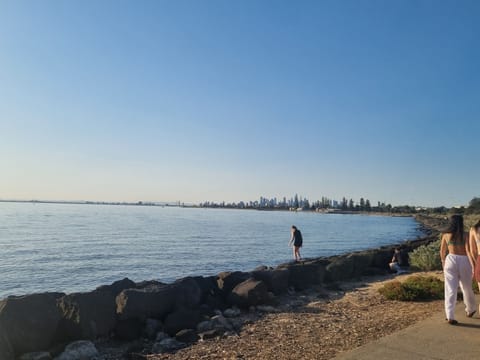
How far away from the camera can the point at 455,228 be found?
6.87 m

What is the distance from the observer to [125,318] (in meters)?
8.94

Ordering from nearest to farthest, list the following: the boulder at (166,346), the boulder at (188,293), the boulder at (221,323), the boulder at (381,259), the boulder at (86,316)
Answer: the boulder at (166,346)
the boulder at (86,316)
the boulder at (221,323)
the boulder at (188,293)
the boulder at (381,259)

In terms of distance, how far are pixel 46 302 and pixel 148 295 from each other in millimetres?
2293

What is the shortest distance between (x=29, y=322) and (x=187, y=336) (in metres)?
2.98

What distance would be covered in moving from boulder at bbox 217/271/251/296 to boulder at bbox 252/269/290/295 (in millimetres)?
412

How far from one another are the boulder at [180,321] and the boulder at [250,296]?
1619 mm

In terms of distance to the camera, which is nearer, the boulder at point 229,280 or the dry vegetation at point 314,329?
the dry vegetation at point 314,329

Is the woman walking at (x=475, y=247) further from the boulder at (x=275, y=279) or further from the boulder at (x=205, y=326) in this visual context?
the boulder at (x=275, y=279)

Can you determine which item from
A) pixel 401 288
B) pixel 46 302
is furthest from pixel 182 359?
pixel 401 288

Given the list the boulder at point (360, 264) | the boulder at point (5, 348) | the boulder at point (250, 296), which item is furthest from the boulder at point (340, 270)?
the boulder at point (5, 348)

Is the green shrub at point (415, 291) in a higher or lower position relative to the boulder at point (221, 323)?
higher

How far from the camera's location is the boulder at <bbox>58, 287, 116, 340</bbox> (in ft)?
26.6

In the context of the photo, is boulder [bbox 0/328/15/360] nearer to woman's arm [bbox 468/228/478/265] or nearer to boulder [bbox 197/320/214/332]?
boulder [bbox 197/320/214/332]

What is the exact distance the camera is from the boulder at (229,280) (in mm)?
12289
